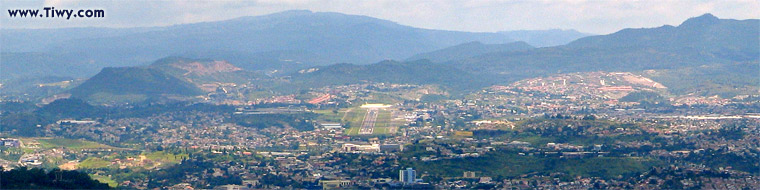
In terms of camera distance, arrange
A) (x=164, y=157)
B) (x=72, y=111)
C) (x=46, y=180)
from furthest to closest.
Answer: (x=72, y=111), (x=164, y=157), (x=46, y=180)

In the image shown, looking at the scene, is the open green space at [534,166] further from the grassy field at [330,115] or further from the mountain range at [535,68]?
the mountain range at [535,68]

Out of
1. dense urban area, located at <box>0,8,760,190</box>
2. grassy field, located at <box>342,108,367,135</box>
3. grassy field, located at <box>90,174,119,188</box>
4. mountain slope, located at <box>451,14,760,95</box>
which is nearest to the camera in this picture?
grassy field, located at <box>90,174,119,188</box>

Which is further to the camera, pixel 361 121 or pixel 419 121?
pixel 361 121

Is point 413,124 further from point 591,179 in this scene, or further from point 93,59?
point 93,59

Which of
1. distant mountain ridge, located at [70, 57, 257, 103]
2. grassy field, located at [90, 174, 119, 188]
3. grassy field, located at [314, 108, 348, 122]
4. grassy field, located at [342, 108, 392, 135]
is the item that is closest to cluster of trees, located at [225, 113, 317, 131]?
grassy field, located at [314, 108, 348, 122]

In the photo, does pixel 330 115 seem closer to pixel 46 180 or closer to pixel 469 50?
pixel 46 180

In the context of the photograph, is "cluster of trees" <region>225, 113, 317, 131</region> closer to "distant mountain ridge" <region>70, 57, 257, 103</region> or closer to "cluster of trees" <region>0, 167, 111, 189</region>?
→ "distant mountain ridge" <region>70, 57, 257, 103</region>

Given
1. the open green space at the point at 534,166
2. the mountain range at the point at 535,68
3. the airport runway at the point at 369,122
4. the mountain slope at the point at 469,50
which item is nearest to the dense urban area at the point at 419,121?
the open green space at the point at 534,166

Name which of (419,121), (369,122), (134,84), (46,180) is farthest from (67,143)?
(134,84)
